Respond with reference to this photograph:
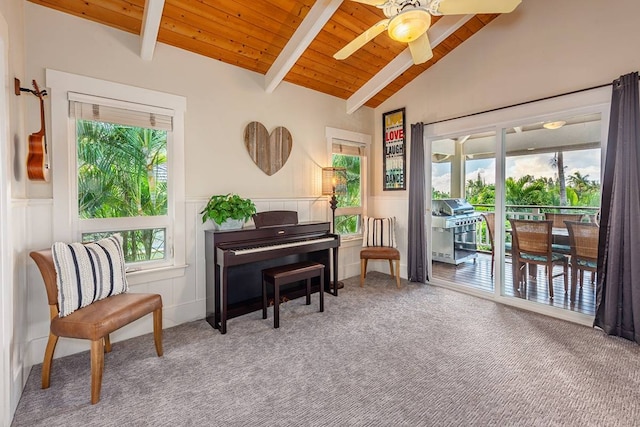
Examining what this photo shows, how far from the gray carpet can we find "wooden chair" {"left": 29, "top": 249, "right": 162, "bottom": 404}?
19 cm

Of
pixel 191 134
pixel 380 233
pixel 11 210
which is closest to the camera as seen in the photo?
pixel 11 210

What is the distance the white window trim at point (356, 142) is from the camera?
4270mm

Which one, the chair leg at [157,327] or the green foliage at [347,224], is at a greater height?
the green foliage at [347,224]

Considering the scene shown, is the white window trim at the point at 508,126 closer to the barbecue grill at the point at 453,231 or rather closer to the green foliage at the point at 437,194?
the green foliage at the point at 437,194

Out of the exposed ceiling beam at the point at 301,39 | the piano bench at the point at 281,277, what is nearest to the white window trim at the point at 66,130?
the piano bench at the point at 281,277

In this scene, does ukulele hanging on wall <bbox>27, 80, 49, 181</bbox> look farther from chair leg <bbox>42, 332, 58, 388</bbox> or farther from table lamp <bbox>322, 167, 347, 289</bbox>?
table lamp <bbox>322, 167, 347, 289</bbox>

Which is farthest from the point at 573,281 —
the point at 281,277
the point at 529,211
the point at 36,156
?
the point at 36,156

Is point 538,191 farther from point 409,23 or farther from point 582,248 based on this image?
point 409,23

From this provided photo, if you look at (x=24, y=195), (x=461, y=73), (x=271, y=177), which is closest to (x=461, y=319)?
(x=271, y=177)

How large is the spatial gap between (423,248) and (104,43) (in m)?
4.14

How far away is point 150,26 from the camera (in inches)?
94.5

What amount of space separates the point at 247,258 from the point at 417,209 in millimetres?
2509

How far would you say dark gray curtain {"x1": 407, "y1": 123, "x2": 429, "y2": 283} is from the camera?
4.16 m

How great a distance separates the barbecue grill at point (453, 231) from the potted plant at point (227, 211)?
2686 mm
